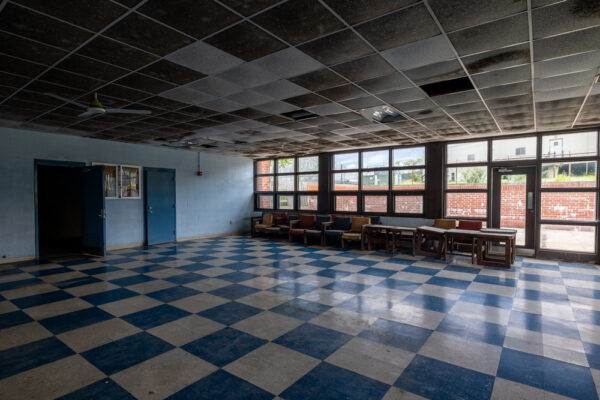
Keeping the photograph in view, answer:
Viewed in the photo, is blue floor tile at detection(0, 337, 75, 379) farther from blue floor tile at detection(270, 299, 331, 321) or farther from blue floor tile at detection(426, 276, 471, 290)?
blue floor tile at detection(426, 276, 471, 290)

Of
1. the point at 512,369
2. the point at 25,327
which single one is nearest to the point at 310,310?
the point at 512,369

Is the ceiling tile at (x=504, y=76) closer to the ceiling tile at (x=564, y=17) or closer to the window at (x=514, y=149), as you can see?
the ceiling tile at (x=564, y=17)

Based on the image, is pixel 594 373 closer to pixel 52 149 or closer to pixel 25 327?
pixel 25 327

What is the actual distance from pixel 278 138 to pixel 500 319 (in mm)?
5882

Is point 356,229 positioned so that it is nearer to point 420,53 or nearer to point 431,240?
point 431,240

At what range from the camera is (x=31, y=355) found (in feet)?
9.01

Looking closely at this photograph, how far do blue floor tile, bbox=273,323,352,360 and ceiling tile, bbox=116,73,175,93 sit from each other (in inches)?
137

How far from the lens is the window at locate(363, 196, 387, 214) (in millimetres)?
9125

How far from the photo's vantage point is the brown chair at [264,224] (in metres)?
10.2

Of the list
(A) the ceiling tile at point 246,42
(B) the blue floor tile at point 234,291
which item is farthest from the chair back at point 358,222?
(A) the ceiling tile at point 246,42

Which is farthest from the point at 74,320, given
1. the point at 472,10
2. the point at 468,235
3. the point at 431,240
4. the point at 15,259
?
the point at 431,240

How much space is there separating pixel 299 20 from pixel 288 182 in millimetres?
8449

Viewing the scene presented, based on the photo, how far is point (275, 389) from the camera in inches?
88.7

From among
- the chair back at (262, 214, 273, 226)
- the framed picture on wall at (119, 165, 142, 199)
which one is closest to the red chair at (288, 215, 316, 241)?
the chair back at (262, 214, 273, 226)
